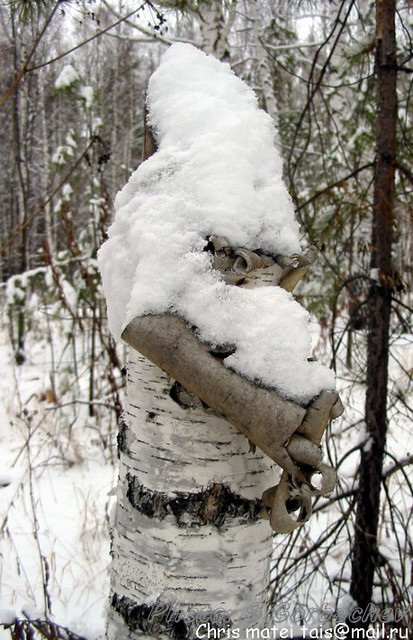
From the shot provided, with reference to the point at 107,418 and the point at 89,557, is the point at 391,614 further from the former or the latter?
the point at 107,418

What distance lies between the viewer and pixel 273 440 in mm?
749

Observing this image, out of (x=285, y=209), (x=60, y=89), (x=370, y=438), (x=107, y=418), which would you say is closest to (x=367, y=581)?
(x=370, y=438)

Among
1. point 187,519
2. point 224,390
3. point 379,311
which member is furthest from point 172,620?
point 379,311

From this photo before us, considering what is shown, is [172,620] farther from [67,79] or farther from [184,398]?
[67,79]

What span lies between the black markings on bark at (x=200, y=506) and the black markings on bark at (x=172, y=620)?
0.15 meters

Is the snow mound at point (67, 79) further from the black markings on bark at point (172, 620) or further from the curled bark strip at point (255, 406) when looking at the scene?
the black markings on bark at point (172, 620)

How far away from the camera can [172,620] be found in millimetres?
835

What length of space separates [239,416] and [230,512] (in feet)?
0.70

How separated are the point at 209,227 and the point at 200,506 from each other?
490 millimetres

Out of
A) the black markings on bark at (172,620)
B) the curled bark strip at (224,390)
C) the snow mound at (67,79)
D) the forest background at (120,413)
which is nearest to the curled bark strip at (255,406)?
the curled bark strip at (224,390)

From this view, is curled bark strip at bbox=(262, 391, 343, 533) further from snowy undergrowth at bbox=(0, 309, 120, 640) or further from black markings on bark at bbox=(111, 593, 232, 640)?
snowy undergrowth at bbox=(0, 309, 120, 640)

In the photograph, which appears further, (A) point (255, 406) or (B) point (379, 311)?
(B) point (379, 311)

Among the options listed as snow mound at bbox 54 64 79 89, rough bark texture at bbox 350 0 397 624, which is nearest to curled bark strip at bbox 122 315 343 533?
rough bark texture at bbox 350 0 397 624

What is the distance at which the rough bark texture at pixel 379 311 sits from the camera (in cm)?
155
